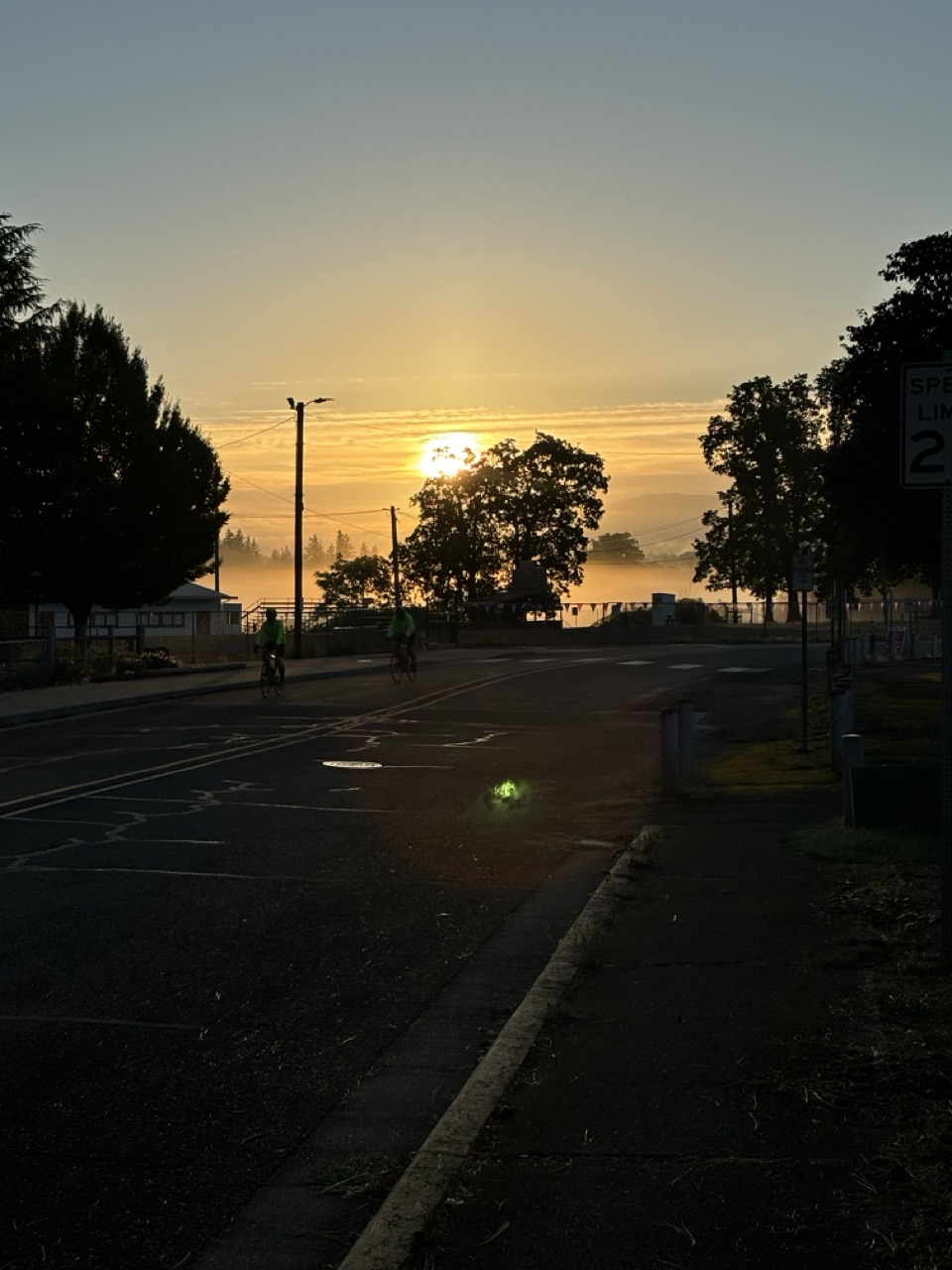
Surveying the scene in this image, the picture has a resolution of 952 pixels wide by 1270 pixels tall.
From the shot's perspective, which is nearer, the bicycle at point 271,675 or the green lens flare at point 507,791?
the green lens flare at point 507,791

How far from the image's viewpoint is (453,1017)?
707cm

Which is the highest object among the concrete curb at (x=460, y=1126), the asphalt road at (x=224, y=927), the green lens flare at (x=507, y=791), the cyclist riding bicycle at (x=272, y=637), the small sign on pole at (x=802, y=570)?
the small sign on pole at (x=802, y=570)

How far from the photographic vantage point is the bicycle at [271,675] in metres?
33.1

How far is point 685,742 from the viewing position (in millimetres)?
16156

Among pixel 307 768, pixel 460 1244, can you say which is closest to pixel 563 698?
pixel 307 768

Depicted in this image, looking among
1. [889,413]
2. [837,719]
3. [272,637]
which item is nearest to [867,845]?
[837,719]

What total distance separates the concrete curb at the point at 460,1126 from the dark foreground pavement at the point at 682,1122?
42 mm

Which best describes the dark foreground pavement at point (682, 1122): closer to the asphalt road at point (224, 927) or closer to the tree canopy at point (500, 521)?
the asphalt road at point (224, 927)

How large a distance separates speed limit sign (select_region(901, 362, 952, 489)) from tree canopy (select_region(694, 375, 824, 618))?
99559mm

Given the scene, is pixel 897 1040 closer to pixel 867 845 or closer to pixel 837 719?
pixel 867 845

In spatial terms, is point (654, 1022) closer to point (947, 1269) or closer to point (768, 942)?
point (768, 942)

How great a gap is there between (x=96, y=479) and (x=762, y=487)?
65613mm

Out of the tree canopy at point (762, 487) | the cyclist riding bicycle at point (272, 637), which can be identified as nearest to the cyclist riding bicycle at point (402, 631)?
the cyclist riding bicycle at point (272, 637)

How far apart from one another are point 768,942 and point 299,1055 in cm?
293
